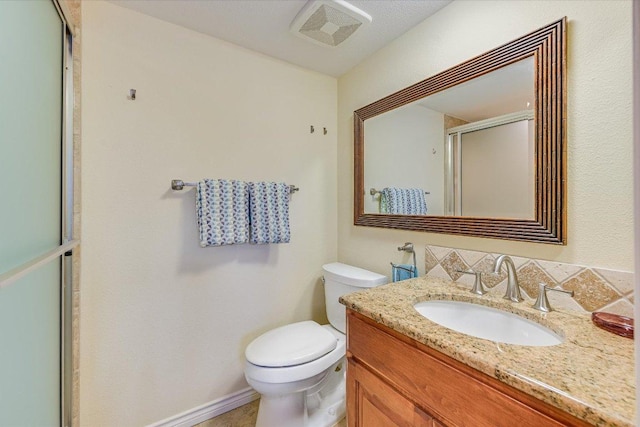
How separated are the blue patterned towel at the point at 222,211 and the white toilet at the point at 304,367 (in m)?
0.57

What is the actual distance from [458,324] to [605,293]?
1.43 ft

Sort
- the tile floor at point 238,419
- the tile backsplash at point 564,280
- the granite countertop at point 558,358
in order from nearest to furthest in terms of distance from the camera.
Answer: the granite countertop at point 558,358 → the tile backsplash at point 564,280 → the tile floor at point 238,419

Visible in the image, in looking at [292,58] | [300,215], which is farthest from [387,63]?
[300,215]

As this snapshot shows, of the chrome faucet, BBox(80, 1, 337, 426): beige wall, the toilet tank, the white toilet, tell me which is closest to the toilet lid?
the white toilet

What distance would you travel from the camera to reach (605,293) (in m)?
0.79

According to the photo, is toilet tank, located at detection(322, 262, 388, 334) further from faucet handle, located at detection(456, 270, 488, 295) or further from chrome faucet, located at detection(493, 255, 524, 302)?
chrome faucet, located at detection(493, 255, 524, 302)

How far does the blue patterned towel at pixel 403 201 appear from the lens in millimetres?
1345

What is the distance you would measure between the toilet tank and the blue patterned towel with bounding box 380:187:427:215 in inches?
15.3

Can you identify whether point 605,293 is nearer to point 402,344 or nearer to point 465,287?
point 465,287

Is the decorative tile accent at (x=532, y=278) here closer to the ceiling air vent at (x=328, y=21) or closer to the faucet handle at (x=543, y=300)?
the faucet handle at (x=543, y=300)

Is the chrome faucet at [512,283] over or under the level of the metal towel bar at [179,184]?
under

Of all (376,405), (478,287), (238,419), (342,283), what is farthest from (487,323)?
(238,419)

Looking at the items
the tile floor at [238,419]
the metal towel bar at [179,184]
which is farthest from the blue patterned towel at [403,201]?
the tile floor at [238,419]

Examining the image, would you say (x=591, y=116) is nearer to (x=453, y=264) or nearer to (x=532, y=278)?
(x=532, y=278)
